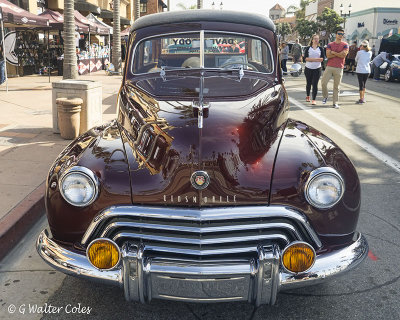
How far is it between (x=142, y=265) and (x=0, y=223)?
2.02 metres

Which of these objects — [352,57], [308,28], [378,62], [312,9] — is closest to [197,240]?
[378,62]

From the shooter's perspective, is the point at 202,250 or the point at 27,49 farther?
the point at 27,49

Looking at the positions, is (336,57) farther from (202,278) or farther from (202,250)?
(202,278)

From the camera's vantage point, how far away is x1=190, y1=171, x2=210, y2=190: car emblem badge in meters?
2.51

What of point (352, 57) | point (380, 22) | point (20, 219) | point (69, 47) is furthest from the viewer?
point (380, 22)

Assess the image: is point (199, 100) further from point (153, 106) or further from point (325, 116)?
point (325, 116)

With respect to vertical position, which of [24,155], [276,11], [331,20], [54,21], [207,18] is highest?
[276,11]

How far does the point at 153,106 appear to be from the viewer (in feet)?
10.7

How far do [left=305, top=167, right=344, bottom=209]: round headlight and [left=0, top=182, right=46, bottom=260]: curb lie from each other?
2.51 m

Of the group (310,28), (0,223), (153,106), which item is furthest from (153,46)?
(310,28)

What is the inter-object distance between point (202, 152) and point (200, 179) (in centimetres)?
18

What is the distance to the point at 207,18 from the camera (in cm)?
413

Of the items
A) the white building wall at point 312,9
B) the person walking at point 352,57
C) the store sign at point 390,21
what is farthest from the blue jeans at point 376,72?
the white building wall at point 312,9

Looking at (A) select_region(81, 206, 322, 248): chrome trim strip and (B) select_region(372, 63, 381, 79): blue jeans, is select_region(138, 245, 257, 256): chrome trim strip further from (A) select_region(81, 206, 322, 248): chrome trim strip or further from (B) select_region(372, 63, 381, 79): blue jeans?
(B) select_region(372, 63, 381, 79): blue jeans
